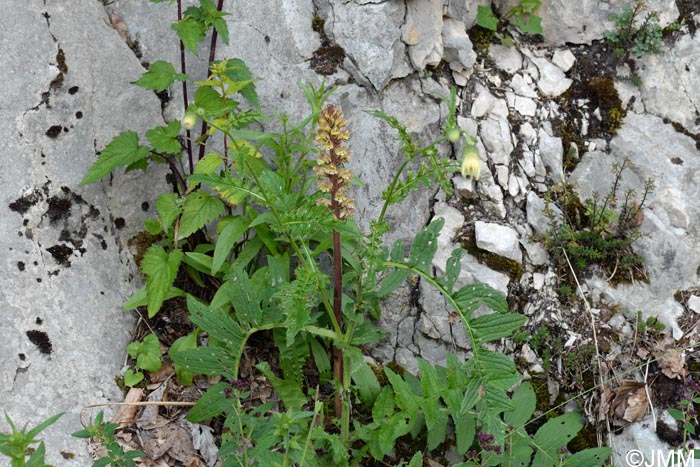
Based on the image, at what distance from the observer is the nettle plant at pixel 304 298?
298 cm

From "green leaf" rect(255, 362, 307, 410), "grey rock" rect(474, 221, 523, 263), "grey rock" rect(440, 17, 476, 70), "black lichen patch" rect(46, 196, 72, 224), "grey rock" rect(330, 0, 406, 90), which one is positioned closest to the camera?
"green leaf" rect(255, 362, 307, 410)

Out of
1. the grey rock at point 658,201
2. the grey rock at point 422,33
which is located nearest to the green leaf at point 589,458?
the grey rock at point 658,201

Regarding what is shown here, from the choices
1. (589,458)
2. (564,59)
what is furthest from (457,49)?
(589,458)

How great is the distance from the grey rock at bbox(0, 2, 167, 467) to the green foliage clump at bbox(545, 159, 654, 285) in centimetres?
253

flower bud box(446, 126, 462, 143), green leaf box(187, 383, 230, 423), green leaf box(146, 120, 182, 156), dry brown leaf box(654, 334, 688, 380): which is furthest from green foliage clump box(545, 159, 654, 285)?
green leaf box(146, 120, 182, 156)

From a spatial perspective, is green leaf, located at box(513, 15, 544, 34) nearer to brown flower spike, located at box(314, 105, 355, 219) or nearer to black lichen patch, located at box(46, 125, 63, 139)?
brown flower spike, located at box(314, 105, 355, 219)

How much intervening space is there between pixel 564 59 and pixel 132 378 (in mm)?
3576

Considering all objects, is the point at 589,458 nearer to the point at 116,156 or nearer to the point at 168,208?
the point at 168,208

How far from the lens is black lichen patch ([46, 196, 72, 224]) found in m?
3.88

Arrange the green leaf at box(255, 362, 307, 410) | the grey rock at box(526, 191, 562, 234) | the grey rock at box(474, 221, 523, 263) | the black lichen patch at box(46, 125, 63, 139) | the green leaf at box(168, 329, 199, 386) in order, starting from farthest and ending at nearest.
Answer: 1. the grey rock at box(526, 191, 562, 234)
2. the grey rock at box(474, 221, 523, 263)
3. the black lichen patch at box(46, 125, 63, 139)
4. the green leaf at box(168, 329, 199, 386)
5. the green leaf at box(255, 362, 307, 410)

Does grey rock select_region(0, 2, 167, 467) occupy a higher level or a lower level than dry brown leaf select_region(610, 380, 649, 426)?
higher

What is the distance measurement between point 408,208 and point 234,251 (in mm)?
1115
